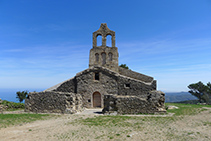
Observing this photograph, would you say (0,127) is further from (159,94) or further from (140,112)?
(159,94)

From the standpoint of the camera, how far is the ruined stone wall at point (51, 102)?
1738cm

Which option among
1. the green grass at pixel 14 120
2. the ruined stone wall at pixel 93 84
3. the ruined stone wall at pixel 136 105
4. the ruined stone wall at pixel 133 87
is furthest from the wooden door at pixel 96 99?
the green grass at pixel 14 120

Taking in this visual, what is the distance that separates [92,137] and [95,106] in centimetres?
1470

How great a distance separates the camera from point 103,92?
22859mm

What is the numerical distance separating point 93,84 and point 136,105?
8.33 meters

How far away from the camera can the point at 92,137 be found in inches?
331

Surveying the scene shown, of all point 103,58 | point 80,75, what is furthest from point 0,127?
point 103,58

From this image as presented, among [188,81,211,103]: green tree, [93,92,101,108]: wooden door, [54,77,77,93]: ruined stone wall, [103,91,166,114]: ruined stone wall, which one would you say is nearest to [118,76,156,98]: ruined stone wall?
[93,92,101,108]: wooden door

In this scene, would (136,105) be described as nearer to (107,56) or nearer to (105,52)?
(107,56)

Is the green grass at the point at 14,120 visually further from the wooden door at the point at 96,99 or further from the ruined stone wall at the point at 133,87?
the ruined stone wall at the point at 133,87

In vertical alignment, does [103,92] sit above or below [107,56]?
below

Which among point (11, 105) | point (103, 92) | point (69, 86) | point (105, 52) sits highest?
point (105, 52)

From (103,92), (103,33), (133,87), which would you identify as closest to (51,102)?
(103,92)

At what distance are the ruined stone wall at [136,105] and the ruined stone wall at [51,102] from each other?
4.00m
